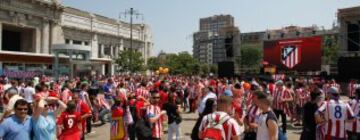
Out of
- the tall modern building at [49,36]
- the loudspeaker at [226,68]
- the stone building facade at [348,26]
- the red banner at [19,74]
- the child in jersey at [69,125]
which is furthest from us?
the stone building facade at [348,26]

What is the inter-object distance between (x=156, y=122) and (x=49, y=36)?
163ft

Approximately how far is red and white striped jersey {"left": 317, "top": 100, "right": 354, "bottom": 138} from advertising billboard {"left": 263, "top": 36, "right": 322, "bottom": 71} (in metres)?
31.2

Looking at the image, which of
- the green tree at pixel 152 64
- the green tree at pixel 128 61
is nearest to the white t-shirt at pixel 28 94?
the green tree at pixel 128 61

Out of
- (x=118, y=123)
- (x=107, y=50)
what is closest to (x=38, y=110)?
(x=118, y=123)

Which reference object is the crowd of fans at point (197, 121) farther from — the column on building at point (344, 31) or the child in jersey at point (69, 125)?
the column on building at point (344, 31)

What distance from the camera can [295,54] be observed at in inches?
1602

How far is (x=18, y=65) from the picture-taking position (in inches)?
1609

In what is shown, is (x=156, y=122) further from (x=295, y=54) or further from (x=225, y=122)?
(x=295, y=54)

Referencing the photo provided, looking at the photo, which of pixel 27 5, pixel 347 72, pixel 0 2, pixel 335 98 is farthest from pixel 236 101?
pixel 27 5

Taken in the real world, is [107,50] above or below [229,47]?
above

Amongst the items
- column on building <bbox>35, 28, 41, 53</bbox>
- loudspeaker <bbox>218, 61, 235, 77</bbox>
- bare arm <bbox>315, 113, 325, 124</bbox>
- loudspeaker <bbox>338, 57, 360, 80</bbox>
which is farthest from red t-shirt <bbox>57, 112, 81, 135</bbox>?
column on building <bbox>35, 28, 41, 53</bbox>

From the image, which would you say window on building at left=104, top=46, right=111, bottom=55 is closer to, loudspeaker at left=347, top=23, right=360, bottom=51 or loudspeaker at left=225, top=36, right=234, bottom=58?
loudspeaker at left=225, top=36, right=234, bottom=58

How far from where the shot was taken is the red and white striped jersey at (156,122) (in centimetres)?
908

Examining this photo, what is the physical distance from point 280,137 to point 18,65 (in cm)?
3769
